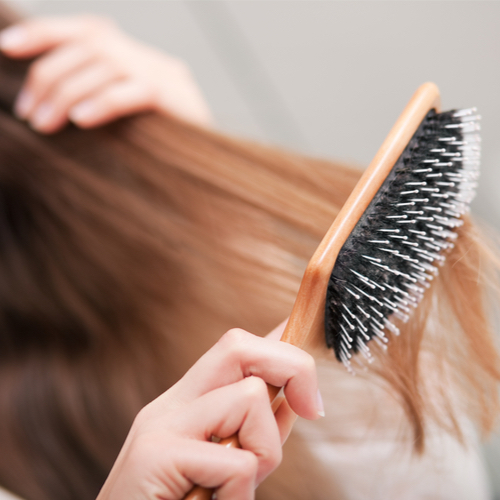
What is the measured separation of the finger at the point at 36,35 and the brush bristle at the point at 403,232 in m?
0.54

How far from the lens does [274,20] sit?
856 millimetres

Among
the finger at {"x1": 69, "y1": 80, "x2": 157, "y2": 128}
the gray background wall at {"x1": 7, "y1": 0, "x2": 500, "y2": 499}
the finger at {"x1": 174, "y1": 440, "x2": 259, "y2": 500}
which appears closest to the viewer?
the finger at {"x1": 174, "y1": 440, "x2": 259, "y2": 500}

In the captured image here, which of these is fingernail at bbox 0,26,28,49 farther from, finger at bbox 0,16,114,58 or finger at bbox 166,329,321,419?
finger at bbox 166,329,321,419

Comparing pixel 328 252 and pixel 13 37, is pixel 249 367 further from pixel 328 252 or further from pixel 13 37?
pixel 13 37

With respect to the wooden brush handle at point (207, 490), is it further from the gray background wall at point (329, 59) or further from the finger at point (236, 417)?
the gray background wall at point (329, 59)

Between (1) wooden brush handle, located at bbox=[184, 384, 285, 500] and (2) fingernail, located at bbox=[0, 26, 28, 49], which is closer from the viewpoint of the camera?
(1) wooden brush handle, located at bbox=[184, 384, 285, 500]

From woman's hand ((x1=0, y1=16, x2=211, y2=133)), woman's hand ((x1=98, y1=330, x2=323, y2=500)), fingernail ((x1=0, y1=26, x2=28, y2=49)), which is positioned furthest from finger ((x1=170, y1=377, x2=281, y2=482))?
fingernail ((x1=0, y1=26, x2=28, y2=49))

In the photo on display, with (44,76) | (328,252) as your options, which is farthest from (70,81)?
(328,252)

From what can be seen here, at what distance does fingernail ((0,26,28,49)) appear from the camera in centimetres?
56

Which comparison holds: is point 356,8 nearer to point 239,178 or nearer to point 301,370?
point 239,178

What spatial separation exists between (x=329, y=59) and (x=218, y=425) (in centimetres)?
79

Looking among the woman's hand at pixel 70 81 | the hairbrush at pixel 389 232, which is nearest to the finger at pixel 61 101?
the woman's hand at pixel 70 81

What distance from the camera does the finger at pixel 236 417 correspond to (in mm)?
248

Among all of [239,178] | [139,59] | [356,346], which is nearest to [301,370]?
[356,346]
